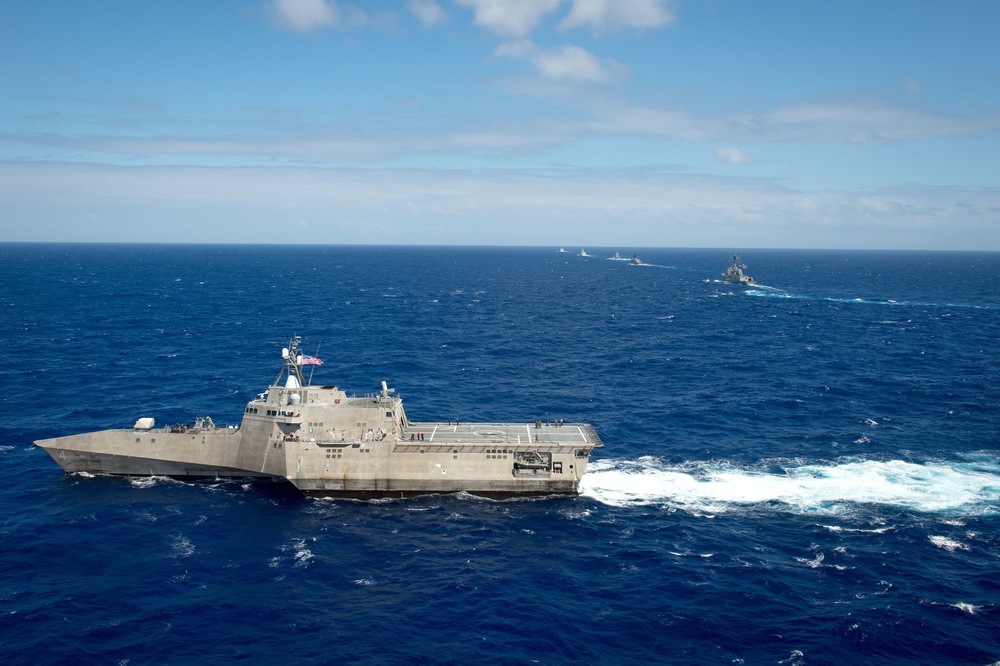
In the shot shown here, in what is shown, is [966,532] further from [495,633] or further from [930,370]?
[930,370]

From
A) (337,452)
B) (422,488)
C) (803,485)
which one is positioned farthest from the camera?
(803,485)

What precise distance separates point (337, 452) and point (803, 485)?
4282 cm

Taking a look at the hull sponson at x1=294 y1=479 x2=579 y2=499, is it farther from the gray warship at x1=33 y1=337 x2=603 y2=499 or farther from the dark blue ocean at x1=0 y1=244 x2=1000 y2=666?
the dark blue ocean at x1=0 y1=244 x2=1000 y2=666

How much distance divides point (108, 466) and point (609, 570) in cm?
4786

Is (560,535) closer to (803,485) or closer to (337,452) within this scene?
(337,452)

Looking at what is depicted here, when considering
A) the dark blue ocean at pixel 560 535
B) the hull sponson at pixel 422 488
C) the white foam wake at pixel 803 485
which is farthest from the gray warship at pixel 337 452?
the white foam wake at pixel 803 485

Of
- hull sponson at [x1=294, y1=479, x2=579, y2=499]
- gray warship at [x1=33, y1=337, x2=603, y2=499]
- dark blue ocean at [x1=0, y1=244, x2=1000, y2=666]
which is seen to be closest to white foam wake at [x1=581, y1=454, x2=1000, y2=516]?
dark blue ocean at [x1=0, y1=244, x2=1000, y2=666]

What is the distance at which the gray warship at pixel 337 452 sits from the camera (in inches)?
2442

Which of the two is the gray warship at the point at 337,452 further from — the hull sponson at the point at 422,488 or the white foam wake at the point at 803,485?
the white foam wake at the point at 803,485

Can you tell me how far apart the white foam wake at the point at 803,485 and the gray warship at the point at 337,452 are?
557 cm

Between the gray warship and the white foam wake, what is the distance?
5.57 metres

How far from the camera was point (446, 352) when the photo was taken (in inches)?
4727

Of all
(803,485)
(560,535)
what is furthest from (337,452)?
(803,485)

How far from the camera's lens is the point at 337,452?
203 feet
